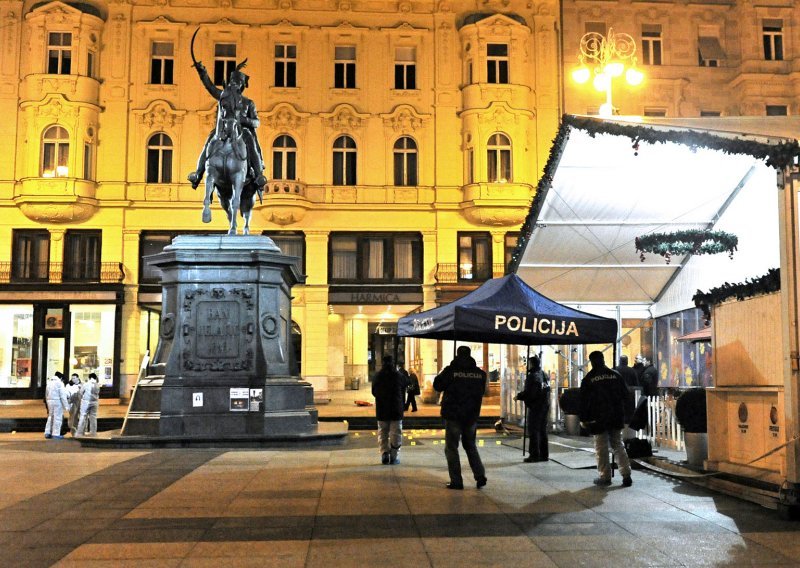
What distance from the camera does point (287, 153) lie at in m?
37.5

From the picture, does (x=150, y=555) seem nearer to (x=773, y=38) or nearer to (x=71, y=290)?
(x=71, y=290)

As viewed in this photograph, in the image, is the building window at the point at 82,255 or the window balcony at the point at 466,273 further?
the window balcony at the point at 466,273

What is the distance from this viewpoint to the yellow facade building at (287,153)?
3609 centimetres

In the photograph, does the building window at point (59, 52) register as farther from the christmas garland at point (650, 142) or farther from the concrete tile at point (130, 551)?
the concrete tile at point (130, 551)

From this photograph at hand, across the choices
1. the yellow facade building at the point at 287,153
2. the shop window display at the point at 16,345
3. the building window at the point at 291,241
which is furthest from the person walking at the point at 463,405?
the shop window display at the point at 16,345

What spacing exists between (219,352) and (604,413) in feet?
25.4

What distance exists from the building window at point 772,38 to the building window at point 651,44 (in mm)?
4154

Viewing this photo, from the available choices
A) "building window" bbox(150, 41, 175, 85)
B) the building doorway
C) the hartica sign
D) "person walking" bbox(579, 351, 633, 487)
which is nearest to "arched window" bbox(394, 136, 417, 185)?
the building doorway

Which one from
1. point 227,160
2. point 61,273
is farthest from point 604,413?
point 61,273

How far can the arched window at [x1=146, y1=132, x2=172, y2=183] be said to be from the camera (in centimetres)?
3725

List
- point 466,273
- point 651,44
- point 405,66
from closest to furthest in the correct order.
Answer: point 466,273
point 405,66
point 651,44

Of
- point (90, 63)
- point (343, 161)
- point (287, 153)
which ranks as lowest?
point (343, 161)

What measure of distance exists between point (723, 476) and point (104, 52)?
32.9 m

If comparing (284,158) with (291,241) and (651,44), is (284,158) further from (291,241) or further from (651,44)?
(651,44)
